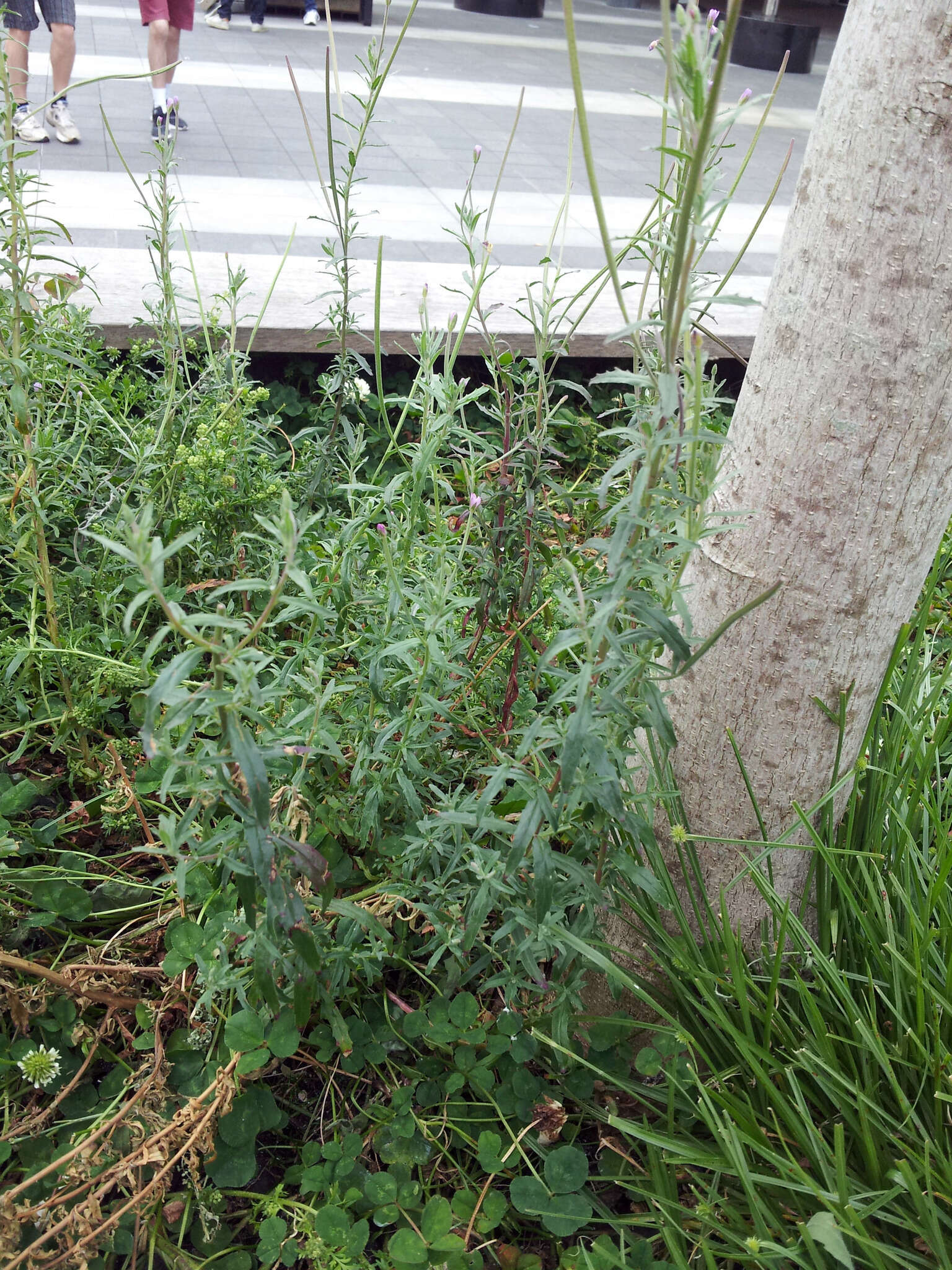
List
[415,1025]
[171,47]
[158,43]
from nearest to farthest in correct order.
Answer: [415,1025]
[158,43]
[171,47]

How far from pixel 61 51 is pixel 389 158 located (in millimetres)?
2365

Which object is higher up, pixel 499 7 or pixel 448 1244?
pixel 499 7

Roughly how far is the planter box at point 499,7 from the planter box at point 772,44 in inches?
125

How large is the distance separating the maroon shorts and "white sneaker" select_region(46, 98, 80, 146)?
0.84 m

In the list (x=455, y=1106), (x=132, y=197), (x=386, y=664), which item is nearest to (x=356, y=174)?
(x=132, y=197)

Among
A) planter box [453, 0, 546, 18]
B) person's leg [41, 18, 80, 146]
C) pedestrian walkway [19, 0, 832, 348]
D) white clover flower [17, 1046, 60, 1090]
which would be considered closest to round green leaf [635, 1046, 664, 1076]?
white clover flower [17, 1046, 60, 1090]

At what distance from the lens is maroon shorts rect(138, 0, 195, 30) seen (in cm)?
660

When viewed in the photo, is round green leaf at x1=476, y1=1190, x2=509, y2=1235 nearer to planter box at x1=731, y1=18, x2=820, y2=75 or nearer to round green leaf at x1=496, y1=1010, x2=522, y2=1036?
round green leaf at x1=496, y1=1010, x2=522, y2=1036

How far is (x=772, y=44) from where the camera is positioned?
14.2 metres

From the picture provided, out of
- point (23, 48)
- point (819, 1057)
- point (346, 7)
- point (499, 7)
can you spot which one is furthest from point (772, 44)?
point (819, 1057)

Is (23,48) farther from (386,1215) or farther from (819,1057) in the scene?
(819,1057)

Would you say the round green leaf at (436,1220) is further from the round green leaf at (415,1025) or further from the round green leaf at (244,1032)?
the round green leaf at (244,1032)

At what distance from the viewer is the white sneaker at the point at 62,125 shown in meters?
6.25

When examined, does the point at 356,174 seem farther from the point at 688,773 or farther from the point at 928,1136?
the point at 928,1136
